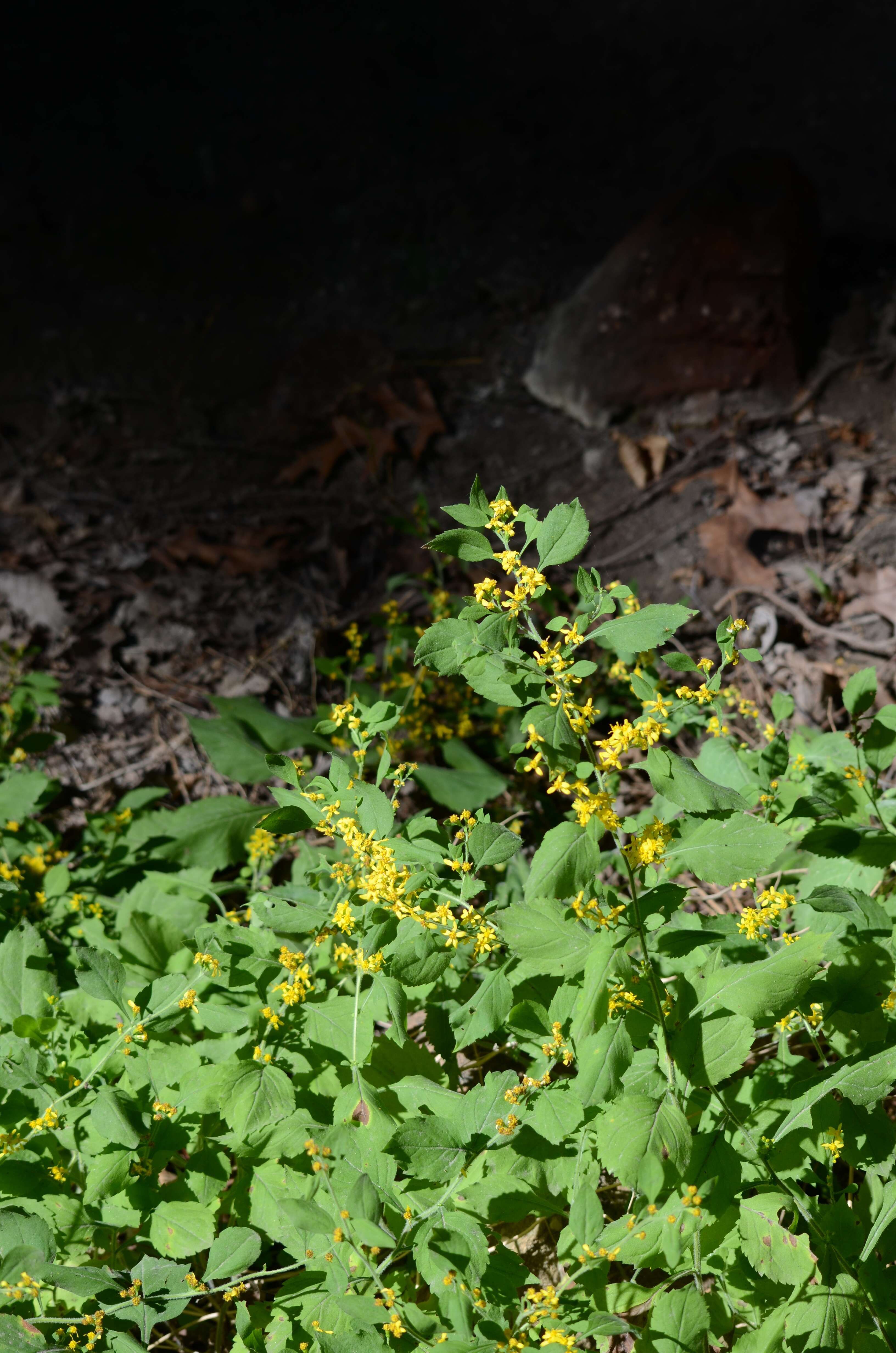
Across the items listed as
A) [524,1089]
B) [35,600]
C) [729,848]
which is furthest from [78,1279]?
[35,600]

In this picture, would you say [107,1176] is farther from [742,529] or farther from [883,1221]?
[742,529]

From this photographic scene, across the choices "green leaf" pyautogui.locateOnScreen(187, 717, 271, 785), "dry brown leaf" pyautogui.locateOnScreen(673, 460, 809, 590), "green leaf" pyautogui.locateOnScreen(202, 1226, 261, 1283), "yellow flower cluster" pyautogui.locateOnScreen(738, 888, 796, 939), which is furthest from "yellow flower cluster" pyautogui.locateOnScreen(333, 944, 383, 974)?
"dry brown leaf" pyautogui.locateOnScreen(673, 460, 809, 590)

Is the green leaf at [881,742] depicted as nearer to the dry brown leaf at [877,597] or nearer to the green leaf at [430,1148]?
the green leaf at [430,1148]

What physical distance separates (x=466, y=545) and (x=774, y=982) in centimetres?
79

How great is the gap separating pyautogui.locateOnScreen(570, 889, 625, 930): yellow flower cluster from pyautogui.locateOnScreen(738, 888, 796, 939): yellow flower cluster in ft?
0.71

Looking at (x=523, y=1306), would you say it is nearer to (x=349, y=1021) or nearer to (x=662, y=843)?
(x=349, y=1021)

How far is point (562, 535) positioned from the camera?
139 centimetres

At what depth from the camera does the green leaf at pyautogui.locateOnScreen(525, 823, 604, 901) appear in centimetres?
131

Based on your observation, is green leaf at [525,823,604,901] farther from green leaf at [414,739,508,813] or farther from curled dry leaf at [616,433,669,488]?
curled dry leaf at [616,433,669,488]

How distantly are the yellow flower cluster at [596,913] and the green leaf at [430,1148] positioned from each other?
1.35 ft

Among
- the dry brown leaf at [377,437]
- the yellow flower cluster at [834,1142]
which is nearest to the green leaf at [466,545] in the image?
Answer: the yellow flower cluster at [834,1142]

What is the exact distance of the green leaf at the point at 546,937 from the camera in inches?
54.5

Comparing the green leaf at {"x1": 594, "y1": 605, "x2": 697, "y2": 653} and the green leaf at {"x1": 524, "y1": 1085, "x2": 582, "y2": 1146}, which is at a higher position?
the green leaf at {"x1": 594, "y1": 605, "x2": 697, "y2": 653}

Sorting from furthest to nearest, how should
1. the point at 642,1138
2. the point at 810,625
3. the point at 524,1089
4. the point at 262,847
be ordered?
1. the point at 810,625
2. the point at 262,847
3. the point at 524,1089
4. the point at 642,1138
